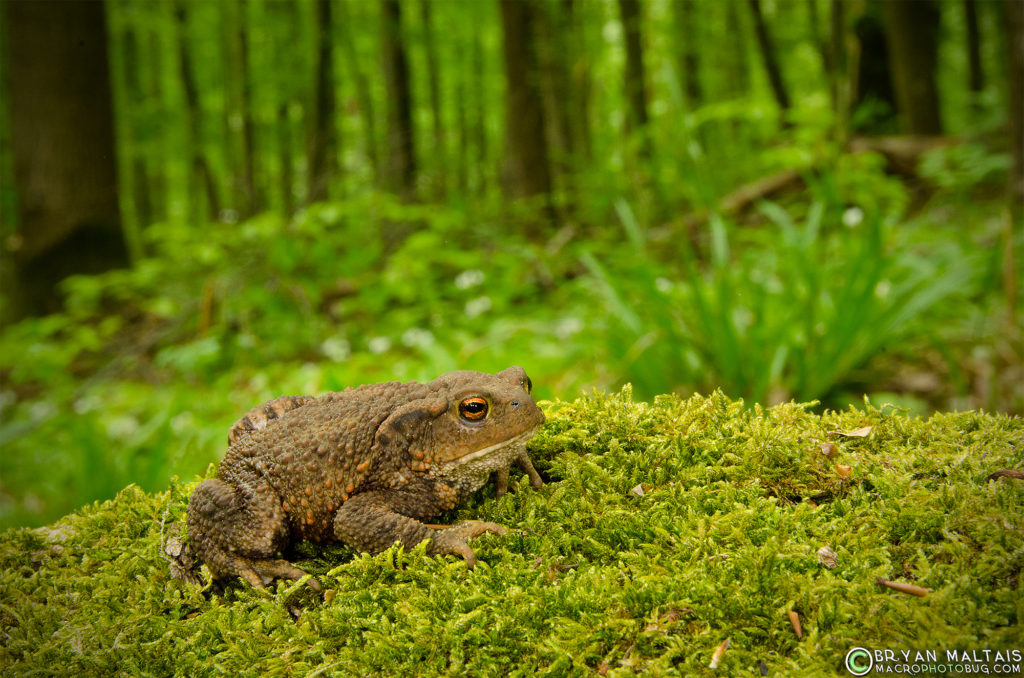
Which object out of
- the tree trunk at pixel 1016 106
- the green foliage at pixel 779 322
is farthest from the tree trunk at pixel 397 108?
the tree trunk at pixel 1016 106

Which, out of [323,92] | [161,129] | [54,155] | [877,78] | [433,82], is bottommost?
[54,155]

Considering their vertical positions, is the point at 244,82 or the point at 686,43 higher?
the point at 686,43

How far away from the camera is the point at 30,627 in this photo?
1646mm

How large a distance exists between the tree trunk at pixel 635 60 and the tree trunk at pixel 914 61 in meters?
4.32

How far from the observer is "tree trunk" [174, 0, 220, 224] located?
53.2ft

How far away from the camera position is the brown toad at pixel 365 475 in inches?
65.6

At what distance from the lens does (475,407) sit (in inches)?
66.6

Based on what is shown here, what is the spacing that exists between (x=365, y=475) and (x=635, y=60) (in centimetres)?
778

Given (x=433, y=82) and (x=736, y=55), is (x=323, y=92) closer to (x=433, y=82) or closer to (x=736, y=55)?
(x=433, y=82)

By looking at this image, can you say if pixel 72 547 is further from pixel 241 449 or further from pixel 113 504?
pixel 241 449

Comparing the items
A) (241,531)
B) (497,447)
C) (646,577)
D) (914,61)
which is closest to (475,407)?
(497,447)

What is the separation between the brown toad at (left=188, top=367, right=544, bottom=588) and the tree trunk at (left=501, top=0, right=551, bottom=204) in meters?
7.17

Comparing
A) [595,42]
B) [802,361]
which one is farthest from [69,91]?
[595,42]

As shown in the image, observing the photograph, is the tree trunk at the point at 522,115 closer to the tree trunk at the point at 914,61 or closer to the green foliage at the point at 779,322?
the green foliage at the point at 779,322
